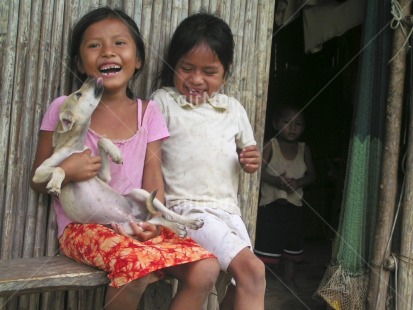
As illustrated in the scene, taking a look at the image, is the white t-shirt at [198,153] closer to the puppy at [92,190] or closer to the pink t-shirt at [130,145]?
the pink t-shirt at [130,145]

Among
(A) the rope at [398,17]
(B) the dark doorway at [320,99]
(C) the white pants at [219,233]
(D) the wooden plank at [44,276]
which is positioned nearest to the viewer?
(D) the wooden plank at [44,276]

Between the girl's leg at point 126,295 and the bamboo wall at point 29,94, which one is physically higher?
the bamboo wall at point 29,94

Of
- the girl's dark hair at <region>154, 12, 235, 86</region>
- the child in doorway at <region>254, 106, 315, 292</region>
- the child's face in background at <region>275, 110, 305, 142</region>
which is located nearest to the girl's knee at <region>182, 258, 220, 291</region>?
the girl's dark hair at <region>154, 12, 235, 86</region>

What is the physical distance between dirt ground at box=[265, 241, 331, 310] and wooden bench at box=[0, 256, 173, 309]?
216 cm

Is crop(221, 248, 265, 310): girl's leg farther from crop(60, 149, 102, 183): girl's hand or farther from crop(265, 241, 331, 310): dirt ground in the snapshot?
crop(265, 241, 331, 310): dirt ground

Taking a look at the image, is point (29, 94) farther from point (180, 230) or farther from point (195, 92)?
point (180, 230)

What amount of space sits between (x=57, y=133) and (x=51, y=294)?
0.86 meters

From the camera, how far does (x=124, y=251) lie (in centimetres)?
255

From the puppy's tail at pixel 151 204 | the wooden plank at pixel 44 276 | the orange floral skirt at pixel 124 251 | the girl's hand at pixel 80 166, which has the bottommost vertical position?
the wooden plank at pixel 44 276

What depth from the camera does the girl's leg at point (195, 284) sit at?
8.70 ft

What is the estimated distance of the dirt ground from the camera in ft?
15.2

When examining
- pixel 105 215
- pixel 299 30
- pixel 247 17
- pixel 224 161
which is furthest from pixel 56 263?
pixel 299 30

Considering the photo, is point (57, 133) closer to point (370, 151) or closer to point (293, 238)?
point (370, 151)

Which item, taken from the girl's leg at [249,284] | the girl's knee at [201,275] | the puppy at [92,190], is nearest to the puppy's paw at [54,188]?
the puppy at [92,190]
